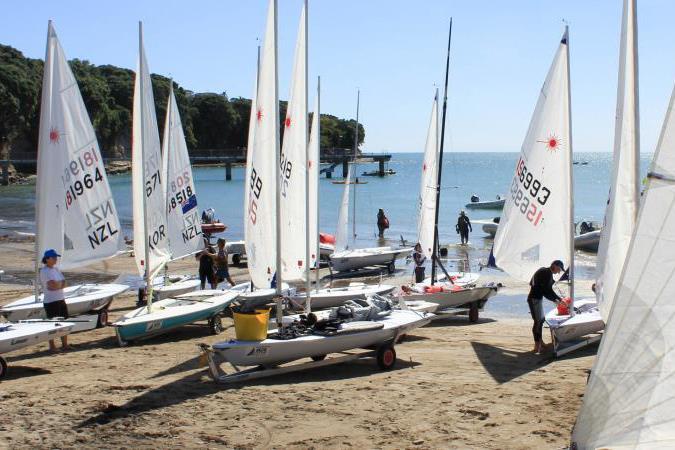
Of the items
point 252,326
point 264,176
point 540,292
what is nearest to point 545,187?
point 540,292

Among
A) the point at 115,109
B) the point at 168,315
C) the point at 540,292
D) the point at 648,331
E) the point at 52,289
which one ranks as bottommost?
the point at 168,315

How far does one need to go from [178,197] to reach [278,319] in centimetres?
777

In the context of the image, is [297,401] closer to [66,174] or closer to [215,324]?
[215,324]

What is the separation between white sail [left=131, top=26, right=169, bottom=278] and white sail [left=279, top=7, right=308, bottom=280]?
2517 mm

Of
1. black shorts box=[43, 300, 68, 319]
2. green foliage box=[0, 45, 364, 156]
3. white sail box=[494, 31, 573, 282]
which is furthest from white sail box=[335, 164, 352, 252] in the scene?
green foliage box=[0, 45, 364, 156]

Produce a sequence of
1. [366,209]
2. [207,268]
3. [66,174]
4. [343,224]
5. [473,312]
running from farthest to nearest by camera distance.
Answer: [366,209], [343,224], [207,268], [473,312], [66,174]

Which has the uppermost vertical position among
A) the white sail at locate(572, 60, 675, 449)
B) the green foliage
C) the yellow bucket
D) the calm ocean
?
the green foliage

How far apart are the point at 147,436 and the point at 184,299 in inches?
216

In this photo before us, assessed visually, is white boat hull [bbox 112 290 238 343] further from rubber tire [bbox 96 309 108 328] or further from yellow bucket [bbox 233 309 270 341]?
yellow bucket [bbox 233 309 270 341]

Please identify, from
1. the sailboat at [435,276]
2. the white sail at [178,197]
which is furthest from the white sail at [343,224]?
the white sail at [178,197]

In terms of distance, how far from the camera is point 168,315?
1177 cm

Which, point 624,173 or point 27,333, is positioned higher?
point 624,173

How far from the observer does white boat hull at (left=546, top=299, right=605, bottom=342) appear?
1058 centimetres

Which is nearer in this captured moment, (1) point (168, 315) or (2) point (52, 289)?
(2) point (52, 289)
